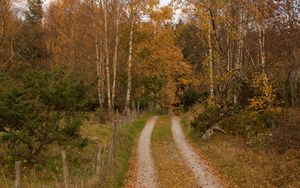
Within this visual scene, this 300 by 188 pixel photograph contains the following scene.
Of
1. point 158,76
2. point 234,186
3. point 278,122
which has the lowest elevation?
point 234,186

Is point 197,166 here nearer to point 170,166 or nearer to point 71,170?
point 170,166

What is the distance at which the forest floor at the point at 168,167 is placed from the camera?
1257 cm

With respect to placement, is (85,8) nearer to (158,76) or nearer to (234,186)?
(158,76)

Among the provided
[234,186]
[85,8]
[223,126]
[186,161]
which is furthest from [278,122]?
[85,8]

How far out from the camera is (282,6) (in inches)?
542

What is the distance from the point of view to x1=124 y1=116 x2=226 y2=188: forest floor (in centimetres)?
1257

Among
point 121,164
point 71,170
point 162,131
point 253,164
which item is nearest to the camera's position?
point 71,170

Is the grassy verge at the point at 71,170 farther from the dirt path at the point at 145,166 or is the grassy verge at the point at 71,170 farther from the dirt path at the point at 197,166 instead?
the dirt path at the point at 197,166

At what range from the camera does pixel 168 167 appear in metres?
15.0

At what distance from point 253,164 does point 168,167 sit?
3.03m

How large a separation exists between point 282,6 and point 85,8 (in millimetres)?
20370

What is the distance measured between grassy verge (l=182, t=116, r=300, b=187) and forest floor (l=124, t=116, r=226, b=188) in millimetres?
566

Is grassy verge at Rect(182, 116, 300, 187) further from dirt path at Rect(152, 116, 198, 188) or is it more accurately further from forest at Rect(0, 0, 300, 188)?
dirt path at Rect(152, 116, 198, 188)

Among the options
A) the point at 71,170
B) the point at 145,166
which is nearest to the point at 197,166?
the point at 145,166
